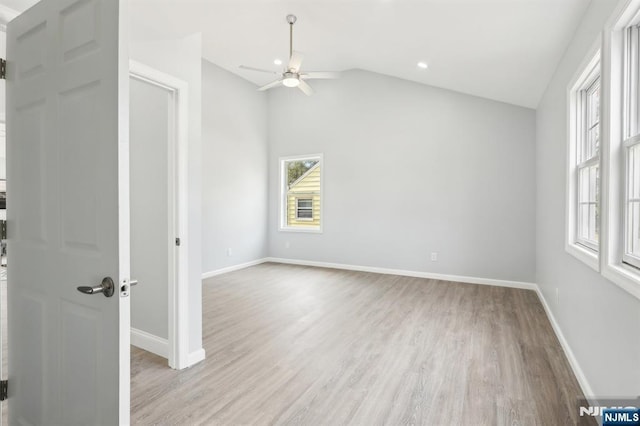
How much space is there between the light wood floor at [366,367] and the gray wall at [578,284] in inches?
12.0

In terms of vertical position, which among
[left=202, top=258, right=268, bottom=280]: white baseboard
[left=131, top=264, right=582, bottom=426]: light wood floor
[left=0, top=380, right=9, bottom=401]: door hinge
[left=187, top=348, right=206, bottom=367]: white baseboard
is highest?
[left=0, top=380, right=9, bottom=401]: door hinge

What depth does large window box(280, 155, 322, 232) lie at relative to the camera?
6543mm

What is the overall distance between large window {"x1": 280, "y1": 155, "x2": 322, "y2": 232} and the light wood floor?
2.57 m

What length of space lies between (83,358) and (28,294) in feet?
1.64

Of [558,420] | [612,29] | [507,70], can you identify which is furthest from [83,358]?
[507,70]

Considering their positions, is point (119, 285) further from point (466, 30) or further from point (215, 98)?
point (215, 98)

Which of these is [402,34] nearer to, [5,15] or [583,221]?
[583,221]

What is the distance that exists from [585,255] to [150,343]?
3.23 metres

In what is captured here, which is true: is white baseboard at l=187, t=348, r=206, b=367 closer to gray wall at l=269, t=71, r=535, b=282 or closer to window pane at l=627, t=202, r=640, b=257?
window pane at l=627, t=202, r=640, b=257

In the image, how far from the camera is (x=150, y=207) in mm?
2693

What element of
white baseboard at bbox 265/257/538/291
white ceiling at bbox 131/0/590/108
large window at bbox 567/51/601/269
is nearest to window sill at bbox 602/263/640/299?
large window at bbox 567/51/601/269

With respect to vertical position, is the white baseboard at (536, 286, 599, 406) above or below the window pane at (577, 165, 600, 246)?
below

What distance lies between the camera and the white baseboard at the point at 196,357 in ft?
8.17

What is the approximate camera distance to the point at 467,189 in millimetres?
5113
